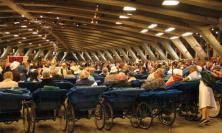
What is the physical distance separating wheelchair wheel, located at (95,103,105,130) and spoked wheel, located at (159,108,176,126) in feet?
5.19

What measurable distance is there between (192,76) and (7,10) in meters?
21.4

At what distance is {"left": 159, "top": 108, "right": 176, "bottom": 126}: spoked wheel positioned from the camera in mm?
10359

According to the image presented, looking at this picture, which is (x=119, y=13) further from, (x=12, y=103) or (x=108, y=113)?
(x=12, y=103)

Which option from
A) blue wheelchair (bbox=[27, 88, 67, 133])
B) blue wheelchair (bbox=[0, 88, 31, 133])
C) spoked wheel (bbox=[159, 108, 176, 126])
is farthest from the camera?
spoked wheel (bbox=[159, 108, 176, 126])

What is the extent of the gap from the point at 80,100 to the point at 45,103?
0.84 m

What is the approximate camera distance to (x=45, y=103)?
946 cm

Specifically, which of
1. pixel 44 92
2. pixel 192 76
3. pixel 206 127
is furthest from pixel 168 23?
pixel 44 92

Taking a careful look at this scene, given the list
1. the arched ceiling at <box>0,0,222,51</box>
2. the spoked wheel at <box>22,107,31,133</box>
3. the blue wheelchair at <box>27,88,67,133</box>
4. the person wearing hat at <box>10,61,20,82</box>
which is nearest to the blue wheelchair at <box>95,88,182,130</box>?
the blue wheelchair at <box>27,88,67,133</box>

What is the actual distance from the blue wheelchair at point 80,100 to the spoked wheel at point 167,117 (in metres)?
1.83

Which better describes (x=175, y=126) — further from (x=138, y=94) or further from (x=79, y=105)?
(x=79, y=105)

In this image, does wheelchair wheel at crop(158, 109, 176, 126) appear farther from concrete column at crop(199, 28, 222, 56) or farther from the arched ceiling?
concrete column at crop(199, 28, 222, 56)

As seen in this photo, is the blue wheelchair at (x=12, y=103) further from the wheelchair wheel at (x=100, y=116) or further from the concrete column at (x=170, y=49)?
the concrete column at (x=170, y=49)

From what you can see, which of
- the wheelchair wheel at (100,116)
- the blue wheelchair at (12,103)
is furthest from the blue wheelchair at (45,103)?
the wheelchair wheel at (100,116)

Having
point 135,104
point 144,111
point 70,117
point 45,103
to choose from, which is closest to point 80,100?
point 70,117
